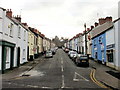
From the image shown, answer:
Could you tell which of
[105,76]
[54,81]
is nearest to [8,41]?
[54,81]

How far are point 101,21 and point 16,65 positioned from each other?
20.5m

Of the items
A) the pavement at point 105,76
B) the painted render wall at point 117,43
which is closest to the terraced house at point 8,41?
the pavement at point 105,76

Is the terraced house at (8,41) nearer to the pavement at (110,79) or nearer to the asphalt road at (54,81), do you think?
the asphalt road at (54,81)

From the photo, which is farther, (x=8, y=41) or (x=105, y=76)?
(x=8, y=41)

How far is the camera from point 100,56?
27.3 m

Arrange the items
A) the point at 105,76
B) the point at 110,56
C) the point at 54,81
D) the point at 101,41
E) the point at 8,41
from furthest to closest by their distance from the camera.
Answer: the point at 101,41
the point at 110,56
the point at 8,41
the point at 105,76
the point at 54,81

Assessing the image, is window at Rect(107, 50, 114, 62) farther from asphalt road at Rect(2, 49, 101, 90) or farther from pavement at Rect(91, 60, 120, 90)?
asphalt road at Rect(2, 49, 101, 90)

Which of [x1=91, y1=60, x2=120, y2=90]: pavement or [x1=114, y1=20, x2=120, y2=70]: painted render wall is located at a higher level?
[x1=114, y1=20, x2=120, y2=70]: painted render wall

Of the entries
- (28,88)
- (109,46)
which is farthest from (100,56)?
(28,88)

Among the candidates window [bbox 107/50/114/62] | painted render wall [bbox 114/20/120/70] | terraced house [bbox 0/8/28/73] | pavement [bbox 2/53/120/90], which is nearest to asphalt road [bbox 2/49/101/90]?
pavement [bbox 2/53/120/90]

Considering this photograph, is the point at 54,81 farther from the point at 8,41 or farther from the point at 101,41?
the point at 101,41

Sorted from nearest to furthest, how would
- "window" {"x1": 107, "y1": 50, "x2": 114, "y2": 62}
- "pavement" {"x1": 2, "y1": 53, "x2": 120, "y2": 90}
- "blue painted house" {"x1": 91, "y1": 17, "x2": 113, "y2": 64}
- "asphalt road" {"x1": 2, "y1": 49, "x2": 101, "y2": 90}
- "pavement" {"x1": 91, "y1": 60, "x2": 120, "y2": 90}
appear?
"asphalt road" {"x1": 2, "y1": 49, "x2": 101, "y2": 90} → "pavement" {"x1": 91, "y1": 60, "x2": 120, "y2": 90} → "pavement" {"x1": 2, "y1": 53, "x2": 120, "y2": 90} → "window" {"x1": 107, "y1": 50, "x2": 114, "y2": 62} → "blue painted house" {"x1": 91, "y1": 17, "x2": 113, "y2": 64}

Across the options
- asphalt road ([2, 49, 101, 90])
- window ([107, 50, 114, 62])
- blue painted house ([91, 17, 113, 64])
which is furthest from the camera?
blue painted house ([91, 17, 113, 64])

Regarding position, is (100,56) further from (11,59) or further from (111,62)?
(11,59)
